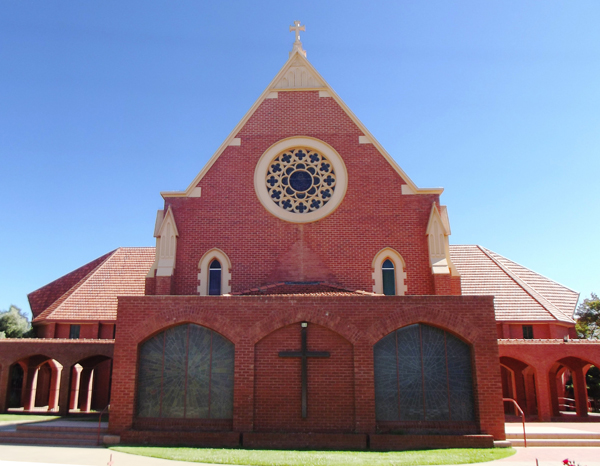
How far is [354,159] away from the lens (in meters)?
19.2

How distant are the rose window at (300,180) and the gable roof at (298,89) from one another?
2.00 meters

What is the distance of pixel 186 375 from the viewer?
14406 millimetres

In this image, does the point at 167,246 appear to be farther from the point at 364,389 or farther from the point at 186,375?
the point at 364,389

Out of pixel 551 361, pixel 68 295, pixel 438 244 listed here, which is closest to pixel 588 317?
pixel 551 361

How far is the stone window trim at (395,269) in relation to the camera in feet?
58.7

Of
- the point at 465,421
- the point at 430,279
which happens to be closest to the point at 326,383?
the point at 465,421

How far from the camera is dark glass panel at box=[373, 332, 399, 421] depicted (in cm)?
1386

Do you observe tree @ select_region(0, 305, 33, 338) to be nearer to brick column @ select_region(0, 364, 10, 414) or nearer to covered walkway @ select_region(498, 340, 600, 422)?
brick column @ select_region(0, 364, 10, 414)

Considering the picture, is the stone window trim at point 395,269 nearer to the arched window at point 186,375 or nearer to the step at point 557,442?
the step at point 557,442

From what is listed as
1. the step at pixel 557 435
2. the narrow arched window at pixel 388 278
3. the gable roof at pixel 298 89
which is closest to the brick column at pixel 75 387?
the gable roof at pixel 298 89

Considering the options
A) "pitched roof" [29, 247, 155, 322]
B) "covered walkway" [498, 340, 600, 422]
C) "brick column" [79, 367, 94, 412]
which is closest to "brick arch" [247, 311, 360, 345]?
"covered walkway" [498, 340, 600, 422]

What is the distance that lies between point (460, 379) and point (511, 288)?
13392 millimetres

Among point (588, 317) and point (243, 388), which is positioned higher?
point (588, 317)

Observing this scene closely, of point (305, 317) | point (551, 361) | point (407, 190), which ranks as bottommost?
point (551, 361)
